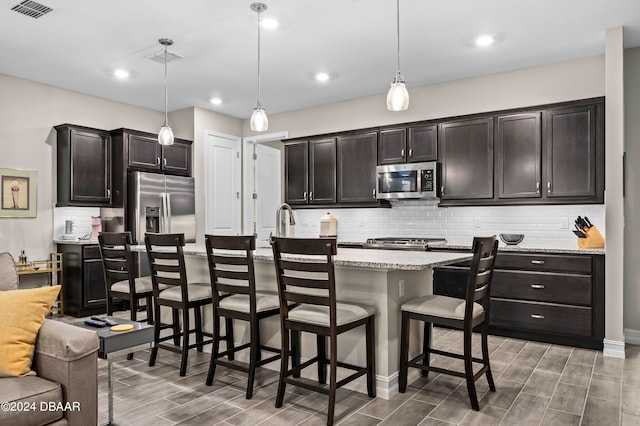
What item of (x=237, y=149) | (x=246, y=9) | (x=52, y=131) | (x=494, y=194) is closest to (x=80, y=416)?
(x=246, y=9)

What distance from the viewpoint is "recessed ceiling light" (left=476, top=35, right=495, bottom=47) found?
4.21 metres

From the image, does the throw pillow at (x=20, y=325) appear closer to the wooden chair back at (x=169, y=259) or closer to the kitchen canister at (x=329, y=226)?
the wooden chair back at (x=169, y=259)

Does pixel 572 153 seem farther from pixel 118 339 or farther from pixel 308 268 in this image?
pixel 118 339

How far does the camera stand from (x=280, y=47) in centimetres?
445

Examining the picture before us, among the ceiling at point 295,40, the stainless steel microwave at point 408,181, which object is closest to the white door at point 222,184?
the ceiling at point 295,40

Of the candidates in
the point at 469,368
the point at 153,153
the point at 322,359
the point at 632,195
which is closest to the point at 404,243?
the point at 632,195

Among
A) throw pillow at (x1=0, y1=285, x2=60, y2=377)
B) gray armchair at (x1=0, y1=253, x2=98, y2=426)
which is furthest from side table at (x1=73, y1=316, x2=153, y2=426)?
throw pillow at (x1=0, y1=285, x2=60, y2=377)

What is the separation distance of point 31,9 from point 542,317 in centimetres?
Answer: 517

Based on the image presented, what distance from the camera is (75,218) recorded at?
5820mm

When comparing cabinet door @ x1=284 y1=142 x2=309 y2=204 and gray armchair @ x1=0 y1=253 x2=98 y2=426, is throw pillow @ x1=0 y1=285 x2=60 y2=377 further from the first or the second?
cabinet door @ x1=284 y1=142 x2=309 y2=204

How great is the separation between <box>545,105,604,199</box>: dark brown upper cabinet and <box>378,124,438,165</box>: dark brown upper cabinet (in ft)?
4.06

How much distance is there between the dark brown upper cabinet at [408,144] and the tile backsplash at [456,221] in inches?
23.6

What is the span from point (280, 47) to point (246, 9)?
2.65 ft

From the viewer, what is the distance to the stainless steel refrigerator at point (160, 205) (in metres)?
5.86
